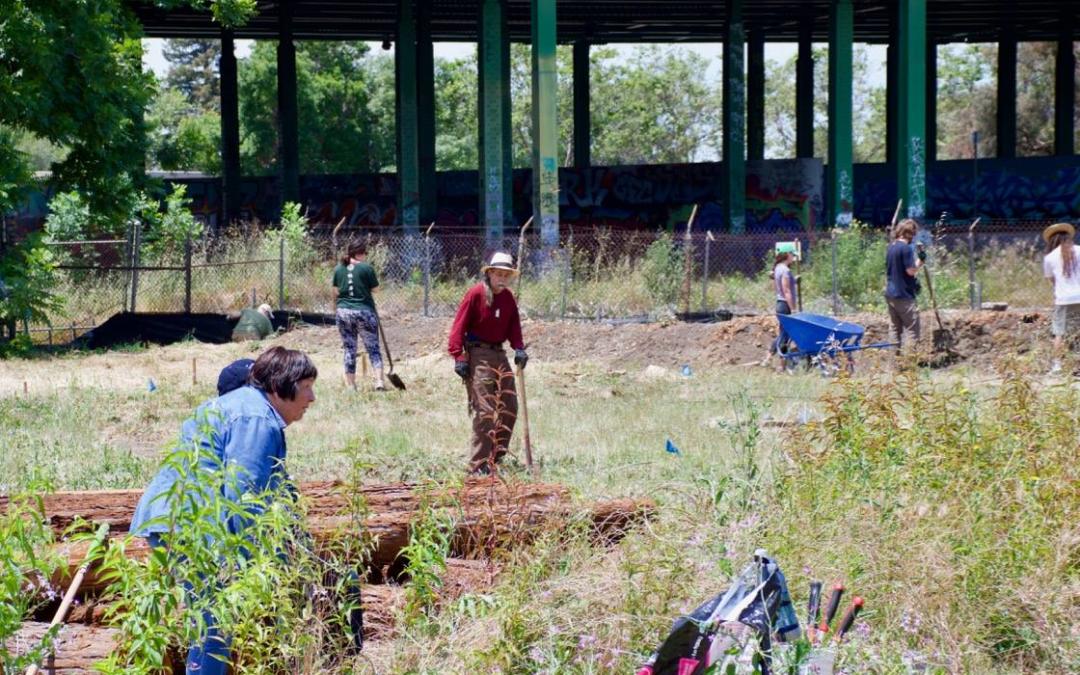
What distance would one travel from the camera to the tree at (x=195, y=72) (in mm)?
84250

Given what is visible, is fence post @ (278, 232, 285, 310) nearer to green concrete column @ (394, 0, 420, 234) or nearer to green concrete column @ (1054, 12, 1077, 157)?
green concrete column @ (394, 0, 420, 234)

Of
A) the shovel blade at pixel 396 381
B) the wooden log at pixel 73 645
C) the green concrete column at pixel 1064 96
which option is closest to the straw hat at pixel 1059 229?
the shovel blade at pixel 396 381

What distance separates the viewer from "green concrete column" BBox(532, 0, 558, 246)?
1094 inches

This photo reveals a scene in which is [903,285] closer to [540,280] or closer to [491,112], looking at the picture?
[540,280]

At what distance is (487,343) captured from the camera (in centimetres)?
1016

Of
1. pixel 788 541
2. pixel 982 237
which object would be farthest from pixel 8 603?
pixel 982 237

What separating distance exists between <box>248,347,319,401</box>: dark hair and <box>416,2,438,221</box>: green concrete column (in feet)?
99.1

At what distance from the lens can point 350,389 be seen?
15180mm

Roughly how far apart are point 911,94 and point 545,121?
7.93m

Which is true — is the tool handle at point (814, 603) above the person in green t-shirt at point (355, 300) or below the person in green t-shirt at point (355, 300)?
below

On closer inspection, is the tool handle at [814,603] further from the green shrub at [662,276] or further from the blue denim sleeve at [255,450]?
the green shrub at [662,276]

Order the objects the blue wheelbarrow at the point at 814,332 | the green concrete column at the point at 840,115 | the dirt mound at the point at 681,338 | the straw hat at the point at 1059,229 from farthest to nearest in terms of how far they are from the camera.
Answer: the green concrete column at the point at 840,115 < the dirt mound at the point at 681,338 < the blue wheelbarrow at the point at 814,332 < the straw hat at the point at 1059,229

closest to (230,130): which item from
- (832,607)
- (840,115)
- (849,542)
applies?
(840,115)

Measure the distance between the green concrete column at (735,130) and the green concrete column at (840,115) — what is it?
2.68m
